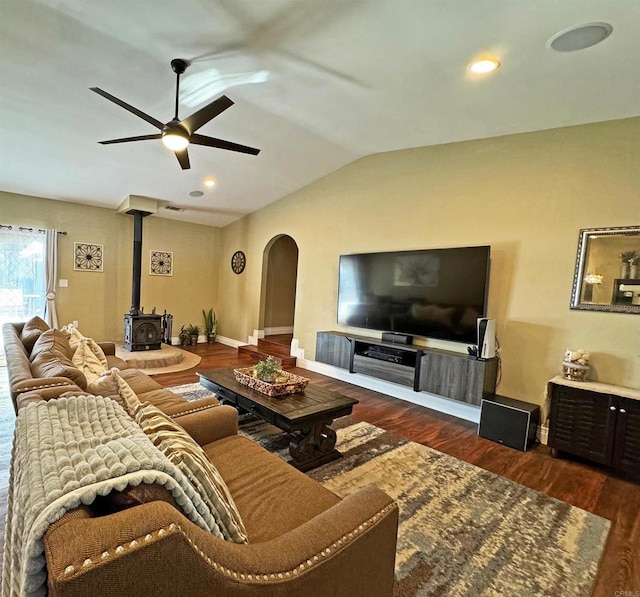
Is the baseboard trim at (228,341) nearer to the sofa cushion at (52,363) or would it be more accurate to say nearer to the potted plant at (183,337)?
the potted plant at (183,337)

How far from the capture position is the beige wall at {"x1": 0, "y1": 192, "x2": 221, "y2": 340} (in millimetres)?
5895

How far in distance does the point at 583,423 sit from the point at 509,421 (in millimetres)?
558

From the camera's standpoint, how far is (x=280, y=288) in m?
7.69

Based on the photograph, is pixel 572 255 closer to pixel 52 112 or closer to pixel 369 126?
pixel 369 126

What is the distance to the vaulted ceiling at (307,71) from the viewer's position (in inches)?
84.5

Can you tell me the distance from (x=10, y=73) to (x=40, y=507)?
373 centimetres

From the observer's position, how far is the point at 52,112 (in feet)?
11.4

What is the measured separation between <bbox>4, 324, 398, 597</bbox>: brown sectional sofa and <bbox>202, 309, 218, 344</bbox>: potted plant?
5.98 meters

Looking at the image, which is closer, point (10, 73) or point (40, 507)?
point (40, 507)

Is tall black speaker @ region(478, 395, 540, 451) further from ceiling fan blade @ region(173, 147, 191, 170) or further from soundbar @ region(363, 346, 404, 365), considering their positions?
ceiling fan blade @ region(173, 147, 191, 170)

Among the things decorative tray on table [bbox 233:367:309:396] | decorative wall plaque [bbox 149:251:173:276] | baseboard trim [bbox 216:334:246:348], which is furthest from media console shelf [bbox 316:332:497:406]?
decorative wall plaque [bbox 149:251:173:276]

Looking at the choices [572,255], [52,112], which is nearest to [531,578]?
[572,255]

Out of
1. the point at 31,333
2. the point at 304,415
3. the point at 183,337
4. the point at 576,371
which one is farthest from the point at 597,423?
the point at 183,337

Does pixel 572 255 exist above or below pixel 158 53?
below
